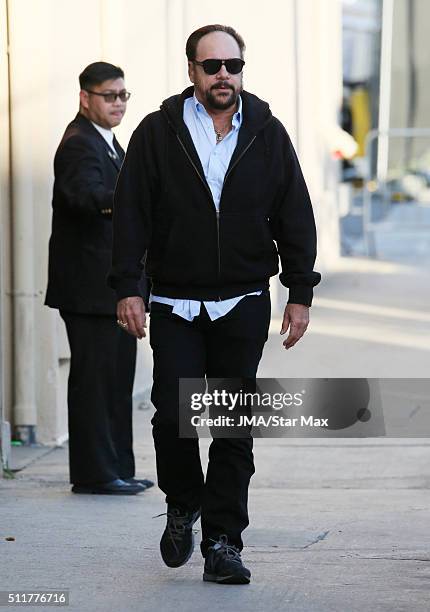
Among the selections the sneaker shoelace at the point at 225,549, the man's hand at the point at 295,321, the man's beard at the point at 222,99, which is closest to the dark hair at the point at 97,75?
the man's beard at the point at 222,99

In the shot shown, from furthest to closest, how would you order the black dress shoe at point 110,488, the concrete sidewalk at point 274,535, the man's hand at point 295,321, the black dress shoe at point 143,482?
→ 1. the black dress shoe at point 143,482
2. the black dress shoe at point 110,488
3. the man's hand at point 295,321
4. the concrete sidewalk at point 274,535

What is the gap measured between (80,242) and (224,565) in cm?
213

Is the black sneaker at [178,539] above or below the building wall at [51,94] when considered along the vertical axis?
below

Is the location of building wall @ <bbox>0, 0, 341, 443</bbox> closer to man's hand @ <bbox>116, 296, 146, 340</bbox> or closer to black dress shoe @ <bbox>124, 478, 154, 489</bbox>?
black dress shoe @ <bbox>124, 478, 154, 489</bbox>

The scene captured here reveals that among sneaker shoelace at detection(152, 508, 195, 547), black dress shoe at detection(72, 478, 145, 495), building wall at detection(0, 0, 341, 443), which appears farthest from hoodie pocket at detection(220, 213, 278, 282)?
building wall at detection(0, 0, 341, 443)

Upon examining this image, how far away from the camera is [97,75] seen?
669 centimetres

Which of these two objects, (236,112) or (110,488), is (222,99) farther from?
(110,488)

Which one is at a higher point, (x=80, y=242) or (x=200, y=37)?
(x=200, y=37)

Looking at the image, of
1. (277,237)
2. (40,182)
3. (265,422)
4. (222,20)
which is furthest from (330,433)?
(222,20)

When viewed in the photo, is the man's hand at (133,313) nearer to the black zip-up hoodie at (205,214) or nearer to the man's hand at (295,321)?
the black zip-up hoodie at (205,214)

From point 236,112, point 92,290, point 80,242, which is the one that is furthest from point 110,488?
point 236,112

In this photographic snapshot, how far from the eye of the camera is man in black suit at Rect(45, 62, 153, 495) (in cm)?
660

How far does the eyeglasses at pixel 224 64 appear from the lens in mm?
4965

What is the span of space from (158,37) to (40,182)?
2963 millimetres
